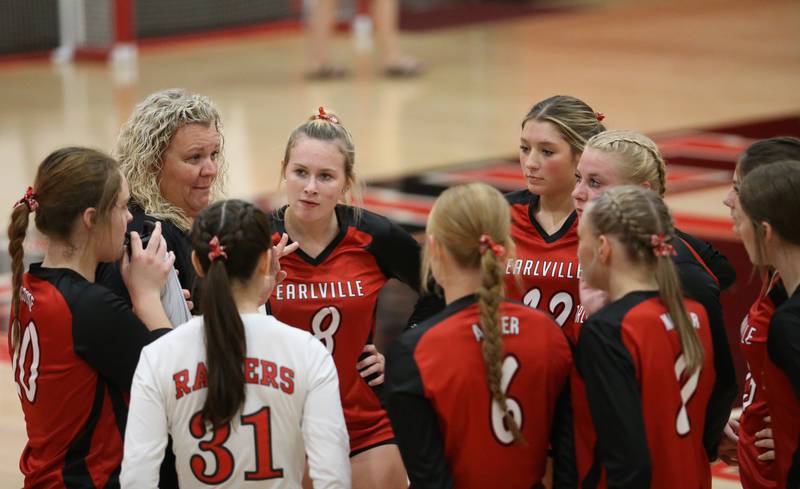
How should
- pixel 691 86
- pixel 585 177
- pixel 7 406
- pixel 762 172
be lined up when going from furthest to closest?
pixel 691 86 < pixel 7 406 < pixel 585 177 < pixel 762 172

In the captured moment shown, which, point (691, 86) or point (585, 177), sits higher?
point (585, 177)

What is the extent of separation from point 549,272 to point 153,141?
130 centimetres

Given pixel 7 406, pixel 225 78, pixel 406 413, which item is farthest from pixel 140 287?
pixel 225 78

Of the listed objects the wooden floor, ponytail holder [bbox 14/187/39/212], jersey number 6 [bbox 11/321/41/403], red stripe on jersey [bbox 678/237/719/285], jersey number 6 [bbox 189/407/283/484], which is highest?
ponytail holder [bbox 14/187/39/212]

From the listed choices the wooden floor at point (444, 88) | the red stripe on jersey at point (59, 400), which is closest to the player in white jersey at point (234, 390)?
the red stripe on jersey at point (59, 400)

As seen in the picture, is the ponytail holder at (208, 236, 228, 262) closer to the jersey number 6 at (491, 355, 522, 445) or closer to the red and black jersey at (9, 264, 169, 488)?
the red and black jersey at (9, 264, 169, 488)

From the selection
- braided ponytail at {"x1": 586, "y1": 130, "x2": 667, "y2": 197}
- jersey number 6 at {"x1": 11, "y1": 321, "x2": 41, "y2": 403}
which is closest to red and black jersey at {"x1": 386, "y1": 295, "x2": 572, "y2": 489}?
braided ponytail at {"x1": 586, "y1": 130, "x2": 667, "y2": 197}

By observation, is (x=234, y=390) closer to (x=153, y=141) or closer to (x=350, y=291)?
(x=350, y=291)

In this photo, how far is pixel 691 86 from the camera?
12.6 metres

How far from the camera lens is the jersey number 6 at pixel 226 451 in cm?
306

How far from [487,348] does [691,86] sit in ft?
33.2

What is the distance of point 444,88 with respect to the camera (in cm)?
1260

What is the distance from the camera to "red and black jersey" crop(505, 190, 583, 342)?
158 inches

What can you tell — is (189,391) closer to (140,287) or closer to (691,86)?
(140,287)
